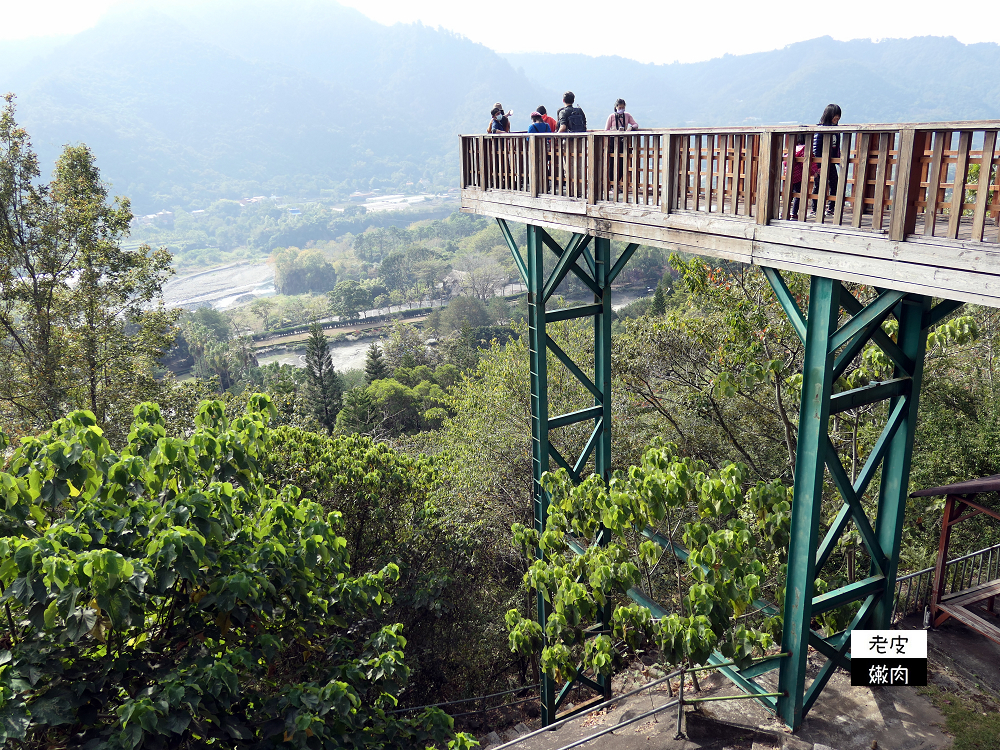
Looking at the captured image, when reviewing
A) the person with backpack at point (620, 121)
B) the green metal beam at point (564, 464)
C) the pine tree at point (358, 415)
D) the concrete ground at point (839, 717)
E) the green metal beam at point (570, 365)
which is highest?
the person with backpack at point (620, 121)

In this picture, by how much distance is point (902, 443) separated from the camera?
16.9 feet

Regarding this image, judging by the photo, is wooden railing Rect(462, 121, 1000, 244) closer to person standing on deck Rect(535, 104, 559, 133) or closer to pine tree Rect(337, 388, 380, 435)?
person standing on deck Rect(535, 104, 559, 133)

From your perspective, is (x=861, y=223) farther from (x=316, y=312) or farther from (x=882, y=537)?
(x=316, y=312)

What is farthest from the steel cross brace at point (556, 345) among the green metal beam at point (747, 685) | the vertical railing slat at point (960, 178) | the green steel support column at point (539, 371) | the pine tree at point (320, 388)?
the pine tree at point (320, 388)

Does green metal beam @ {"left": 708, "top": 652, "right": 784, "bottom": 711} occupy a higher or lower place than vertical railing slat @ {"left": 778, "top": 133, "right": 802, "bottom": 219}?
lower

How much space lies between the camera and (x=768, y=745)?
19.0ft

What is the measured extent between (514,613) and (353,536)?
6896 millimetres

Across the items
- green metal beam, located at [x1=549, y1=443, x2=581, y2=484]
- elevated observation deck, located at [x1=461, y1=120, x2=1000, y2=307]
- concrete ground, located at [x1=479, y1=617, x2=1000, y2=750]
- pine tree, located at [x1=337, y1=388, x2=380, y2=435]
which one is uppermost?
elevated observation deck, located at [x1=461, y1=120, x2=1000, y2=307]

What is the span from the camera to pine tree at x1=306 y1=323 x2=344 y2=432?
46.4 meters

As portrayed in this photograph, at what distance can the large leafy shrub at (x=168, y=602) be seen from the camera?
375 centimetres

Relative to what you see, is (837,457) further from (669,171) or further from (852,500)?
(669,171)

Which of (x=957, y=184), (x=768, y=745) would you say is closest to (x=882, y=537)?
(x=768, y=745)

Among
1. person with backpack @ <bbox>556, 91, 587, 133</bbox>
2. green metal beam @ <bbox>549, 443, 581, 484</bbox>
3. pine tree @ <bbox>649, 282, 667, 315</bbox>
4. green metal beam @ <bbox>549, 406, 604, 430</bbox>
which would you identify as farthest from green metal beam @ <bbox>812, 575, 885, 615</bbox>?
pine tree @ <bbox>649, 282, 667, 315</bbox>

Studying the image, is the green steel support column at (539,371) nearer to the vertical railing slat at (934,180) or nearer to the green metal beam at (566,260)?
the green metal beam at (566,260)
